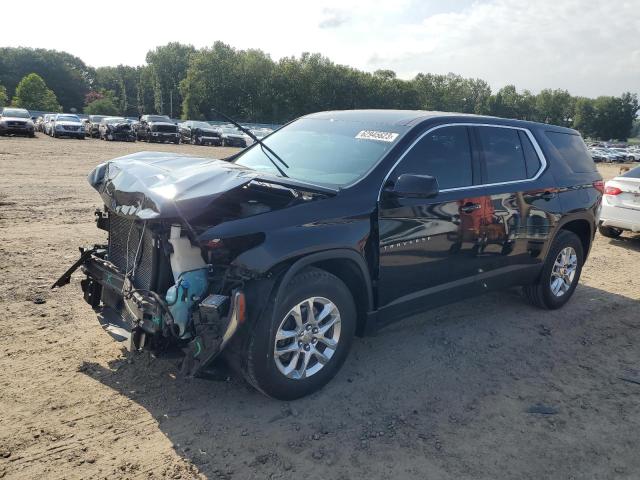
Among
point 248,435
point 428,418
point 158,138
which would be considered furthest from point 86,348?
point 158,138

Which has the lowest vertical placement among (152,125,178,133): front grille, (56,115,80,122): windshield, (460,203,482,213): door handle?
(460,203,482,213): door handle

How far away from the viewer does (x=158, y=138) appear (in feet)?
117

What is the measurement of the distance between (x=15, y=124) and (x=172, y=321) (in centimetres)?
3362

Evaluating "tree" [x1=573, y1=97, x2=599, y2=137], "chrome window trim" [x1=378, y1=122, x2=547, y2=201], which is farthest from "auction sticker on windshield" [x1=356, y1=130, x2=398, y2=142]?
"tree" [x1=573, y1=97, x2=599, y2=137]

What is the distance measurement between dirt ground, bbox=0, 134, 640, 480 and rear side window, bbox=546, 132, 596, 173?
175 centimetres

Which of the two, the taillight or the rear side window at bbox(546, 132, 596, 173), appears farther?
the taillight

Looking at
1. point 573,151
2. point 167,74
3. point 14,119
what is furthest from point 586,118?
point 573,151

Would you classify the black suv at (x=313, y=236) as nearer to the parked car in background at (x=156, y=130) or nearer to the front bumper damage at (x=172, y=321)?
the front bumper damage at (x=172, y=321)

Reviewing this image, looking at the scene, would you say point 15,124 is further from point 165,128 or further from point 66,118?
point 165,128

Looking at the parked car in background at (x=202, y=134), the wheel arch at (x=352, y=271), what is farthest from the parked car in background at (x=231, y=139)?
the wheel arch at (x=352, y=271)

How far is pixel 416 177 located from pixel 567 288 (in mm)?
3168

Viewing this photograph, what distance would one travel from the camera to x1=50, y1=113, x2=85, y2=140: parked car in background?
113 ft

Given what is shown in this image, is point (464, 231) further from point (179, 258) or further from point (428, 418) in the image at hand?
point (179, 258)

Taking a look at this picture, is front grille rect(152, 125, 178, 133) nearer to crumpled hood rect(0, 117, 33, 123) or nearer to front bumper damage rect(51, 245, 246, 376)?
crumpled hood rect(0, 117, 33, 123)
